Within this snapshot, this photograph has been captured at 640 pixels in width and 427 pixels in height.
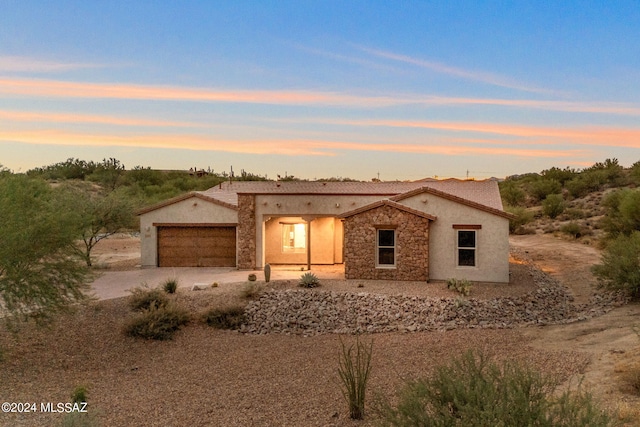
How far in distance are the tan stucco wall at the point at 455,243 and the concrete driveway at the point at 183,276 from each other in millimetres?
4056

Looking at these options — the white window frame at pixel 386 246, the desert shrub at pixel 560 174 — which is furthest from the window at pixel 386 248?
the desert shrub at pixel 560 174

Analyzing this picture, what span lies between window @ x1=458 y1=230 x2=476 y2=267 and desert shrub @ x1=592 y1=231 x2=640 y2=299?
4298 mm

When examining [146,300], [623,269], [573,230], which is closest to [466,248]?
[623,269]

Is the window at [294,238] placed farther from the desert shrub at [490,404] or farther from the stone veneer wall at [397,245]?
the desert shrub at [490,404]

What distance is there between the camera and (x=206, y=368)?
1144 cm

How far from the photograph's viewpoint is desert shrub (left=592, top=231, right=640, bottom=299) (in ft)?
55.7

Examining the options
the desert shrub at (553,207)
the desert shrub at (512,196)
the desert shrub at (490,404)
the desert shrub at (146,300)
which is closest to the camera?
the desert shrub at (490,404)

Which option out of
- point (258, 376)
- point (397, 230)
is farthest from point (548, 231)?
point (258, 376)

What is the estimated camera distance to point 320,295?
1723cm

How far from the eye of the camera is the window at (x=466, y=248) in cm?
2062

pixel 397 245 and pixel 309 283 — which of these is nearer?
pixel 309 283

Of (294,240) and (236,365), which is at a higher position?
(294,240)

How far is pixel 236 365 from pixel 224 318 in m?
3.55

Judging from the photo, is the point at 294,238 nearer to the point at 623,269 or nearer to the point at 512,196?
the point at 623,269
